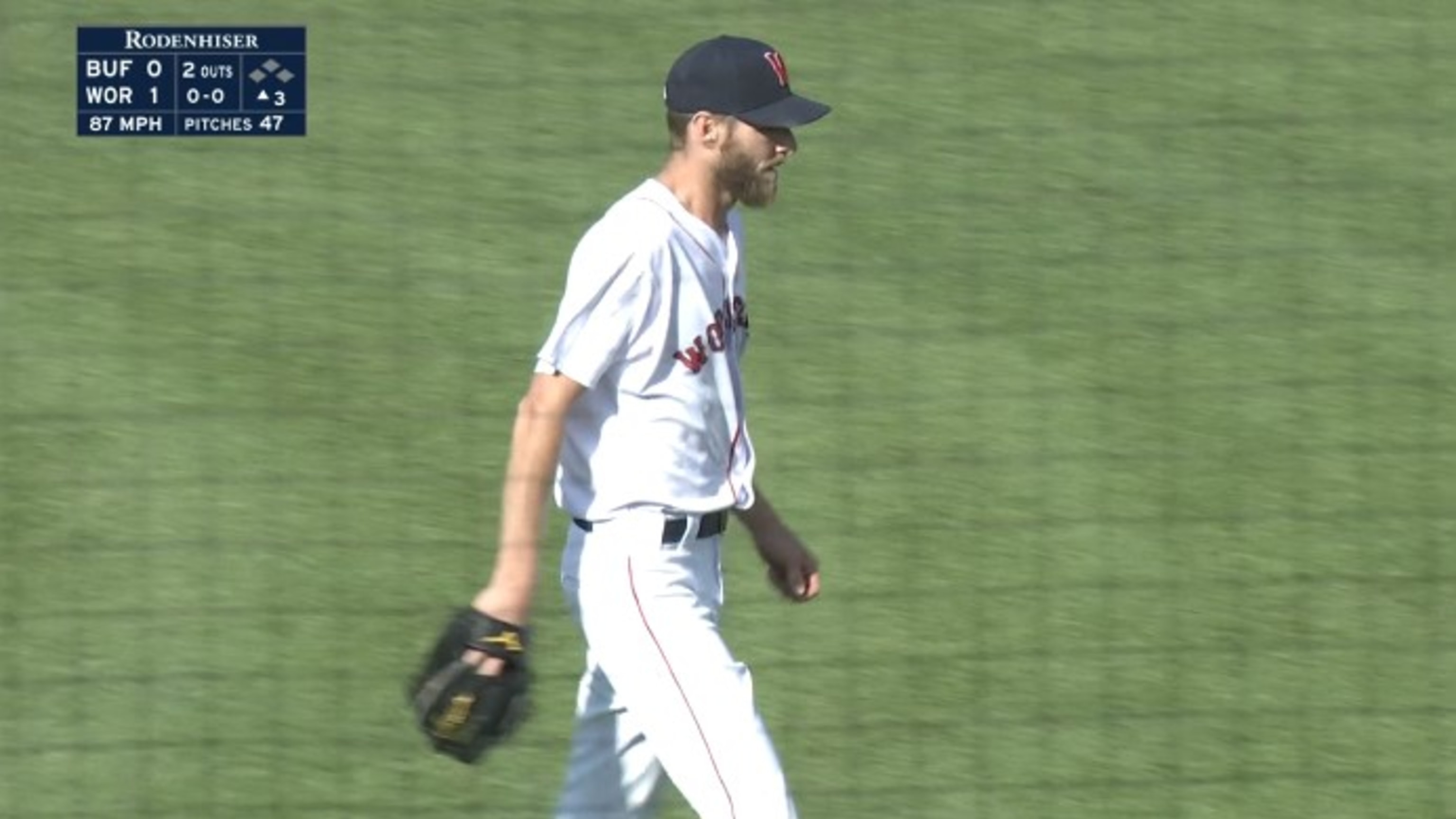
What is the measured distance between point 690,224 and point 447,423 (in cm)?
309

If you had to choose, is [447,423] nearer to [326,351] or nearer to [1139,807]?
[326,351]

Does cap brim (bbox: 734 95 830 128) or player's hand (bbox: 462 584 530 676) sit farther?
cap brim (bbox: 734 95 830 128)

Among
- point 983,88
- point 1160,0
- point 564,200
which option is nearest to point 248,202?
point 564,200

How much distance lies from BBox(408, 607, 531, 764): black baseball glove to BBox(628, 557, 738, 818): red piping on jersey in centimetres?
23

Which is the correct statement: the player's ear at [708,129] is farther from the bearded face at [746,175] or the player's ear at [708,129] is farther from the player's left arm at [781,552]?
the player's left arm at [781,552]

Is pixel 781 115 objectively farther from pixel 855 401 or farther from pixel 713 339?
pixel 855 401

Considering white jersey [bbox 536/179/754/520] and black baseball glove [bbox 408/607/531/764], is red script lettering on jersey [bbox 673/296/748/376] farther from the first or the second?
black baseball glove [bbox 408/607/531/764]

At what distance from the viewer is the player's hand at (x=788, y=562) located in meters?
5.54

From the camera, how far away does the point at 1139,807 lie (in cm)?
668

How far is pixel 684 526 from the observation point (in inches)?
203

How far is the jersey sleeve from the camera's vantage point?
4.97 meters
